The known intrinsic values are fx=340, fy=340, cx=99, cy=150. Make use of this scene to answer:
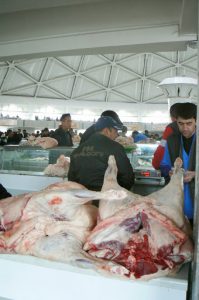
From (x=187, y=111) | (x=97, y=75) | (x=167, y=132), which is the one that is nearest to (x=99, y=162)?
(x=167, y=132)

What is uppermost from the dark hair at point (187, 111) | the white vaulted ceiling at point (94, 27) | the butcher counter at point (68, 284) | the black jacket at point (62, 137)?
the white vaulted ceiling at point (94, 27)

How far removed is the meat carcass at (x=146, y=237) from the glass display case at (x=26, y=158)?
3.83m

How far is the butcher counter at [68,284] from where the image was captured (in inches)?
74.2

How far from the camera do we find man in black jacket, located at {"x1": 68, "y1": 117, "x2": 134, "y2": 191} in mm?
3904

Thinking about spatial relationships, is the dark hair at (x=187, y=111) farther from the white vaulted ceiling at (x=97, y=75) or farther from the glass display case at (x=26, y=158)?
the white vaulted ceiling at (x=97, y=75)

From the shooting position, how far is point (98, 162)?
3.91m

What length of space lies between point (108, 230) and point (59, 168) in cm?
350

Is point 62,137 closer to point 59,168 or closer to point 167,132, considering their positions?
point 59,168

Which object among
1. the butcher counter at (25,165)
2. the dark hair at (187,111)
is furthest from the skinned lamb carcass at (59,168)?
the dark hair at (187,111)

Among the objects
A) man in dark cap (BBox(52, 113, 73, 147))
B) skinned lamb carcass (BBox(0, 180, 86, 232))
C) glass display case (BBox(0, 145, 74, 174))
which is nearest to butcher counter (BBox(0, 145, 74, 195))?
glass display case (BBox(0, 145, 74, 174))

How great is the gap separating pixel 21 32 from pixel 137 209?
5.79 meters

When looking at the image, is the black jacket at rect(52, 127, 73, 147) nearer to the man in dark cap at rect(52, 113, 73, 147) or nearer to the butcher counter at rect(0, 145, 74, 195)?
the man in dark cap at rect(52, 113, 73, 147)

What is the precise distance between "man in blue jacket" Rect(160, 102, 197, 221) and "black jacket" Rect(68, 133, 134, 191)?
0.50 meters

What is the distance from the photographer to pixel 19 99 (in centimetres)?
2594
